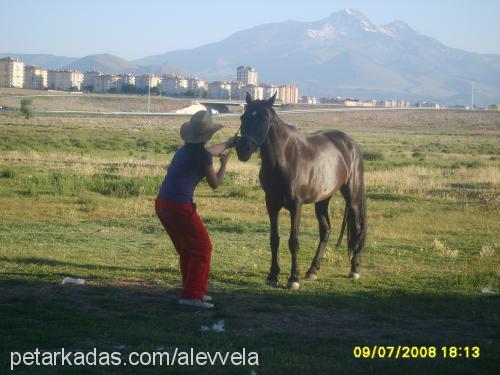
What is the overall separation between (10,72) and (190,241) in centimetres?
18344

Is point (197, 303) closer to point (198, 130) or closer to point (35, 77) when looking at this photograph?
point (198, 130)

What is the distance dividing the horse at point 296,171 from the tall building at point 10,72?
581 ft

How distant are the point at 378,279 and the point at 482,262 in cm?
245

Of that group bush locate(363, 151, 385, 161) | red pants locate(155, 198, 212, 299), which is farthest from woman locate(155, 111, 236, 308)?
bush locate(363, 151, 385, 161)

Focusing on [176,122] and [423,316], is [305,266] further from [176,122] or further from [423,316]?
[176,122]

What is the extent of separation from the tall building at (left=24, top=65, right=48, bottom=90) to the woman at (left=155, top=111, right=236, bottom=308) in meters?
183

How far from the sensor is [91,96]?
387ft

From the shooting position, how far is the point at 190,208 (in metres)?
7.98

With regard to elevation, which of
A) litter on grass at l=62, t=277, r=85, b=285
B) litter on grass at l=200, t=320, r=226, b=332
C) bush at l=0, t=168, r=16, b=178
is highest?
litter on grass at l=200, t=320, r=226, b=332

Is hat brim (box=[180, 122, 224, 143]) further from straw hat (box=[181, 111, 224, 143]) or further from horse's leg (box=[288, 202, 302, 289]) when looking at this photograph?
horse's leg (box=[288, 202, 302, 289])

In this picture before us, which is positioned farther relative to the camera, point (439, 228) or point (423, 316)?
point (439, 228)

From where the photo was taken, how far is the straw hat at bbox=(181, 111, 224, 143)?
7965 millimetres

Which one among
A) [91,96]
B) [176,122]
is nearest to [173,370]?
[176,122]

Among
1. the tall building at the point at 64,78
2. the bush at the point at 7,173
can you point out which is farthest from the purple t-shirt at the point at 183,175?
the tall building at the point at 64,78
